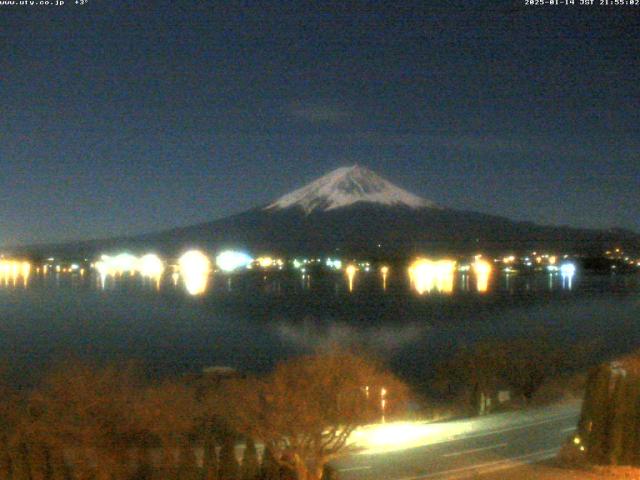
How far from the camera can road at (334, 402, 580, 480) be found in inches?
347

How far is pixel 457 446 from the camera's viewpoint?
10234 mm

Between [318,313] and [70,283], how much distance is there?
2609 centimetres

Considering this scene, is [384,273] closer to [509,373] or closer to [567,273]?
[567,273]

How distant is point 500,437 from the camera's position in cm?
1087

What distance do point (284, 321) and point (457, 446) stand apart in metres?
22.3

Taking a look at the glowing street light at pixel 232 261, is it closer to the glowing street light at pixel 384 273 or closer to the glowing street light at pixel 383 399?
the glowing street light at pixel 384 273

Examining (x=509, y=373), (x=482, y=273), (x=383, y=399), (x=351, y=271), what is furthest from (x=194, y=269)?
(x=383, y=399)

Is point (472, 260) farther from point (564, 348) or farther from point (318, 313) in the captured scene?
point (564, 348)

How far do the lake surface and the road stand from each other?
7.64 m

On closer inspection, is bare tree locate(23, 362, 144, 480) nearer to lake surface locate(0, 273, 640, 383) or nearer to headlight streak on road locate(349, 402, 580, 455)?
headlight streak on road locate(349, 402, 580, 455)

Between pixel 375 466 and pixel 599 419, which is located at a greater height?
pixel 599 419

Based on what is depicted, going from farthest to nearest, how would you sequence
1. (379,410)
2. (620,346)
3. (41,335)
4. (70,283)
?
(70,283) < (41,335) < (620,346) < (379,410)

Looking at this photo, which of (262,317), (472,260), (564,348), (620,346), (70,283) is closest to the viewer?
(564,348)


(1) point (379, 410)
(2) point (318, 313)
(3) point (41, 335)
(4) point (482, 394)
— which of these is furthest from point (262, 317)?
(1) point (379, 410)
